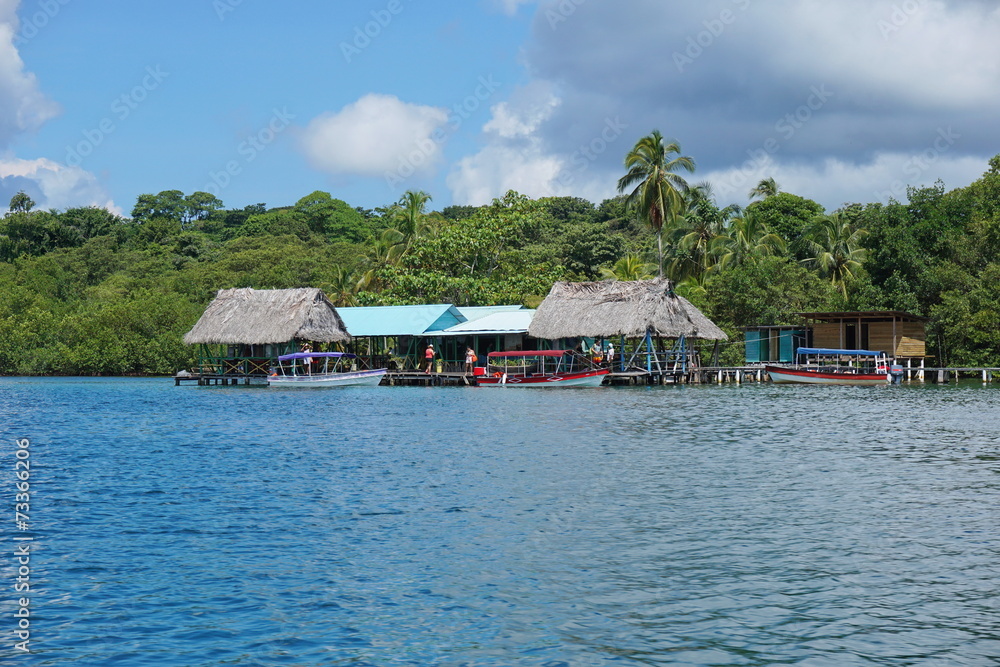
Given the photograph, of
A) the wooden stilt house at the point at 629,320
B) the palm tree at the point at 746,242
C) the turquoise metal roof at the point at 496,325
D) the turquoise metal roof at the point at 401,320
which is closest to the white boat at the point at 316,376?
the turquoise metal roof at the point at 401,320

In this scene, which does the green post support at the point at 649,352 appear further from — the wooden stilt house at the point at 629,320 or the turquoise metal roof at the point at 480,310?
the turquoise metal roof at the point at 480,310

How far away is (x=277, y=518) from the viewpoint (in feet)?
42.5

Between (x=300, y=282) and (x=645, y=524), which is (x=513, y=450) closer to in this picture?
(x=645, y=524)

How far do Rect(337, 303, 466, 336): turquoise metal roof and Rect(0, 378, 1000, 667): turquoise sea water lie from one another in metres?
23.7

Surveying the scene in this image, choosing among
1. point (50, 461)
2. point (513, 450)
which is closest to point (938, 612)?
point (513, 450)

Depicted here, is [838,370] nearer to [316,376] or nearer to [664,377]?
[664,377]

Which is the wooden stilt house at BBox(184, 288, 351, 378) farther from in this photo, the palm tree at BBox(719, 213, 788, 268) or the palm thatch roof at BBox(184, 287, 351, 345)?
the palm tree at BBox(719, 213, 788, 268)

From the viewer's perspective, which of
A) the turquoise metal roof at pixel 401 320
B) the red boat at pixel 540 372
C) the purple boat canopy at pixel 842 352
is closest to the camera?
the red boat at pixel 540 372

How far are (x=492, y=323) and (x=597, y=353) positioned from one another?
223 inches

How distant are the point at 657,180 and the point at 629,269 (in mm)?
5221

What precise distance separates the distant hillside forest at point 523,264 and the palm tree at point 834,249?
119mm

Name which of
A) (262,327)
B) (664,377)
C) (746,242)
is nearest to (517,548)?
(664,377)

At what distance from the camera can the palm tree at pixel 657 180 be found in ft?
171

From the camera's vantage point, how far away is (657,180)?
5212cm
